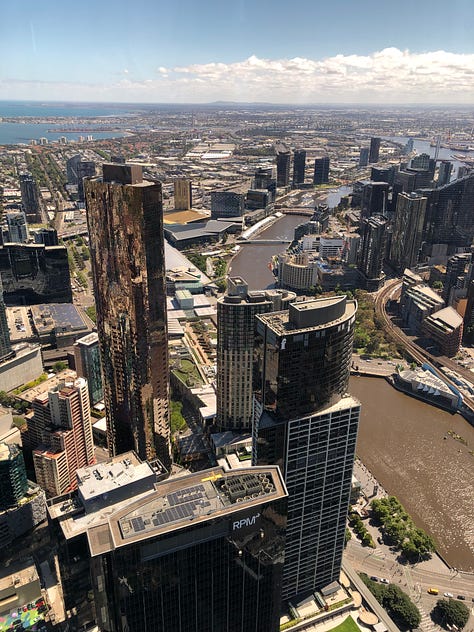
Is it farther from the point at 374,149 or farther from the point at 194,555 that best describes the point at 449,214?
the point at 374,149

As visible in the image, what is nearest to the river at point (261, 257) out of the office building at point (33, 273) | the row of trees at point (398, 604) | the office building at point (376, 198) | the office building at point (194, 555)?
the office building at point (376, 198)

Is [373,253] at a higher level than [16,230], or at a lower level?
lower

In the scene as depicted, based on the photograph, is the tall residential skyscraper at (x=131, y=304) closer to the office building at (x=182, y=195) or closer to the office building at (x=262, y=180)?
the office building at (x=182, y=195)

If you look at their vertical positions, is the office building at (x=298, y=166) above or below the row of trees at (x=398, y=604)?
above

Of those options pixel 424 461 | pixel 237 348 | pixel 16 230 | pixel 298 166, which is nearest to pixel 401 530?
pixel 424 461

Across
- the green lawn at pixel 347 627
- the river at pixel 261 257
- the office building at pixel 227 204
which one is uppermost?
the office building at pixel 227 204

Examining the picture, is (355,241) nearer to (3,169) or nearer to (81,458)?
(81,458)
